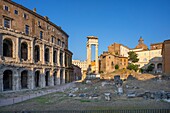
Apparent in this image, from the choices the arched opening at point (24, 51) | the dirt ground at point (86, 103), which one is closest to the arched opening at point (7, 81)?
the arched opening at point (24, 51)

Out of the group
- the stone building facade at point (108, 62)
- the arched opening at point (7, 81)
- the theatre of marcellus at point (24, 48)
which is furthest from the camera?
the stone building facade at point (108, 62)

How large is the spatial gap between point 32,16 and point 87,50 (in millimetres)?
19010

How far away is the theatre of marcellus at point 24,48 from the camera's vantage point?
25547mm

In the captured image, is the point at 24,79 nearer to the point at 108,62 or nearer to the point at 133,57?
the point at 108,62

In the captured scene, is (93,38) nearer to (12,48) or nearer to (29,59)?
(29,59)

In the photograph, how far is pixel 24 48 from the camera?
30438 millimetres

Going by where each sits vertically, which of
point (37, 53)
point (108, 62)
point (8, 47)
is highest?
point (8, 47)

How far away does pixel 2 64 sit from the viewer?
23984mm

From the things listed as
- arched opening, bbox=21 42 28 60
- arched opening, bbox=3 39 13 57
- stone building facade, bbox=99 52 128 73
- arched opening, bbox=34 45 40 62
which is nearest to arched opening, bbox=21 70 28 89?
arched opening, bbox=21 42 28 60

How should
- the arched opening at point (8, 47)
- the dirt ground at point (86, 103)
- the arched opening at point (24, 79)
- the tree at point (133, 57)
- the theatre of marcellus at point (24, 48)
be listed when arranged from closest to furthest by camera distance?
the dirt ground at point (86, 103), the theatre of marcellus at point (24, 48), the arched opening at point (8, 47), the arched opening at point (24, 79), the tree at point (133, 57)

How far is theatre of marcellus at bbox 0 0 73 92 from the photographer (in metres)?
25.5

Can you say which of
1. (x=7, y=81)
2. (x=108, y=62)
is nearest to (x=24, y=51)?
(x=7, y=81)

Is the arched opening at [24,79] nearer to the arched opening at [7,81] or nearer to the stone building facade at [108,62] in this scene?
the arched opening at [7,81]

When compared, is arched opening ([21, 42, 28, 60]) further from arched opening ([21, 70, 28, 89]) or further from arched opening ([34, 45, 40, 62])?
arched opening ([21, 70, 28, 89])
